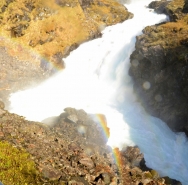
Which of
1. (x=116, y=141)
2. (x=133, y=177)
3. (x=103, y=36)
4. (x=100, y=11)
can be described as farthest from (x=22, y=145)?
(x=100, y=11)

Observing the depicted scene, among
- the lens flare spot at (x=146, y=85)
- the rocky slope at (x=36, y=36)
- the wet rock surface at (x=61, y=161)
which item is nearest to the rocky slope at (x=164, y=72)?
the lens flare spot at (x=146, y=85)

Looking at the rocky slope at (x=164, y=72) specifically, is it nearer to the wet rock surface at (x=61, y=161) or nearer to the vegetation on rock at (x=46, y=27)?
the wet rock surface at (x=61, y=161)

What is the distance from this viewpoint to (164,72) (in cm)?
3816

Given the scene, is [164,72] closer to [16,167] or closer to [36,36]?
[36,36]

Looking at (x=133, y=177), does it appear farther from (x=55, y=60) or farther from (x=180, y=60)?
(x=55, y=60)

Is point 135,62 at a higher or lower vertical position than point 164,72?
lower

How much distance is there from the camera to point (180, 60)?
36.0 metres

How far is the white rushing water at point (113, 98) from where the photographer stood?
105 feet

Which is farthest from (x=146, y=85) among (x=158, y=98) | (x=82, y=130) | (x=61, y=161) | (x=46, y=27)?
(x=61, y=161)

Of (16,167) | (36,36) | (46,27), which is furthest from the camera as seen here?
(46,27)

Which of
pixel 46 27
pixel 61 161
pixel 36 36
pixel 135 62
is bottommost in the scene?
pixel 36 36

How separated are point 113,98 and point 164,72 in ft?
31.5

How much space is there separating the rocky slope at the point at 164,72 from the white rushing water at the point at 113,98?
1714mm

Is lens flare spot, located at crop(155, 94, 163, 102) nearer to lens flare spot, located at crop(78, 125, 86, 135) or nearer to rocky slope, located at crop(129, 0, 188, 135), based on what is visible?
rocky slope, located at crop(129, 0, 188, 135)
